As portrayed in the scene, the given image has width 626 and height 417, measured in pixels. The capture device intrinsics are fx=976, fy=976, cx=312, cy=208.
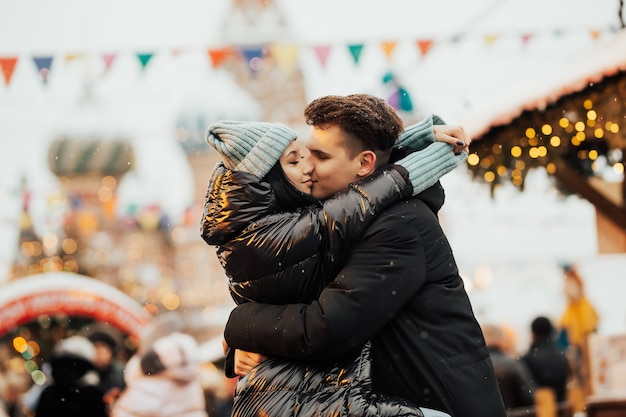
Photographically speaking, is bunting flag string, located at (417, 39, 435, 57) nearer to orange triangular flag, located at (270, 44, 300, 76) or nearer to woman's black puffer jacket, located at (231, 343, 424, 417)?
orange triangular flag, located at (270, 44, 300, 76)

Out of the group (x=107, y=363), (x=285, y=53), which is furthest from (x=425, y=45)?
(x=107, y=363)

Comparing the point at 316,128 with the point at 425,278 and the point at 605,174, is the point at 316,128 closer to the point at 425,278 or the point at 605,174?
the point at 425,278

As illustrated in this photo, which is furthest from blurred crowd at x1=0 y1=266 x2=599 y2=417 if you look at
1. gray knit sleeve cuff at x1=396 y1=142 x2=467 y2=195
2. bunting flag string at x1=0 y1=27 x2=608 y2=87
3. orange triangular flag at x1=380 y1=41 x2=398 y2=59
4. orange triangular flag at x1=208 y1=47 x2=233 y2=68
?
gray knit sleeve cuff at x1=396 y1=142 x2=467 y2=195

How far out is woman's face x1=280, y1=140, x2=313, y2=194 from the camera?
123 inches

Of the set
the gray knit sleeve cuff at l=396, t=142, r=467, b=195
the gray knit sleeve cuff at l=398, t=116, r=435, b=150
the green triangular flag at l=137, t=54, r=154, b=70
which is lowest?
the gray knit sleeve cuff at l=396, t=142, r=467, b=195

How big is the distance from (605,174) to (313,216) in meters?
5.47

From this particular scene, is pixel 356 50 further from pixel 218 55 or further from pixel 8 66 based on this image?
pixel 8 66

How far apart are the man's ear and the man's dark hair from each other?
0.09 ft

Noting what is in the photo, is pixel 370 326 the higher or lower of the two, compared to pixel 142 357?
higher

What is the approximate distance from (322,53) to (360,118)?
28.6 feet

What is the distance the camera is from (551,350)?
9969 mm

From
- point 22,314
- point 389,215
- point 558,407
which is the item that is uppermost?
point 389,215

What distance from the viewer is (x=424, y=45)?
10781 millimetres

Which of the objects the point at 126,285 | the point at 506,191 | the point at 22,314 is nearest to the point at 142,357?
the point at 506,191
